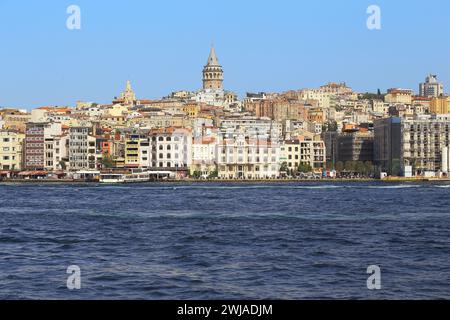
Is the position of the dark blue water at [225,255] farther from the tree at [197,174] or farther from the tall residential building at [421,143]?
the tall residential building at [421,143]

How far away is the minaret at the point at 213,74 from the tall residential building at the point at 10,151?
77169mm

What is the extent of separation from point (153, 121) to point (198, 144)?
Result: 21956 millimetres

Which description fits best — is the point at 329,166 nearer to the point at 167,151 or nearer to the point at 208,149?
the point at 208,149

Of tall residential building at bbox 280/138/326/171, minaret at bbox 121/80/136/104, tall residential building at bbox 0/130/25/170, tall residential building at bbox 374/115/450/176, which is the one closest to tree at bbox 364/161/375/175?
tall residential building at bbox 374/115/450/176

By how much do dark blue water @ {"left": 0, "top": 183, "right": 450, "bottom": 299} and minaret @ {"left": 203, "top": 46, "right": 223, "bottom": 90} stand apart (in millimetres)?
145143

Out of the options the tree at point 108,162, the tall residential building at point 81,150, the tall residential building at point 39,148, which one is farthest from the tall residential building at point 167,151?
the tall residential building at point 39,148

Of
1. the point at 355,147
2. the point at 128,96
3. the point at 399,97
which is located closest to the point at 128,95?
the point at 128,96

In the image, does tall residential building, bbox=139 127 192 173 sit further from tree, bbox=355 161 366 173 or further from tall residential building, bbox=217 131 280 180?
tree, bbox=355 161 366 173

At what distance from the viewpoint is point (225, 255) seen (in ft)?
63.9

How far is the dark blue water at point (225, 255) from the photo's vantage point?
592 inches
